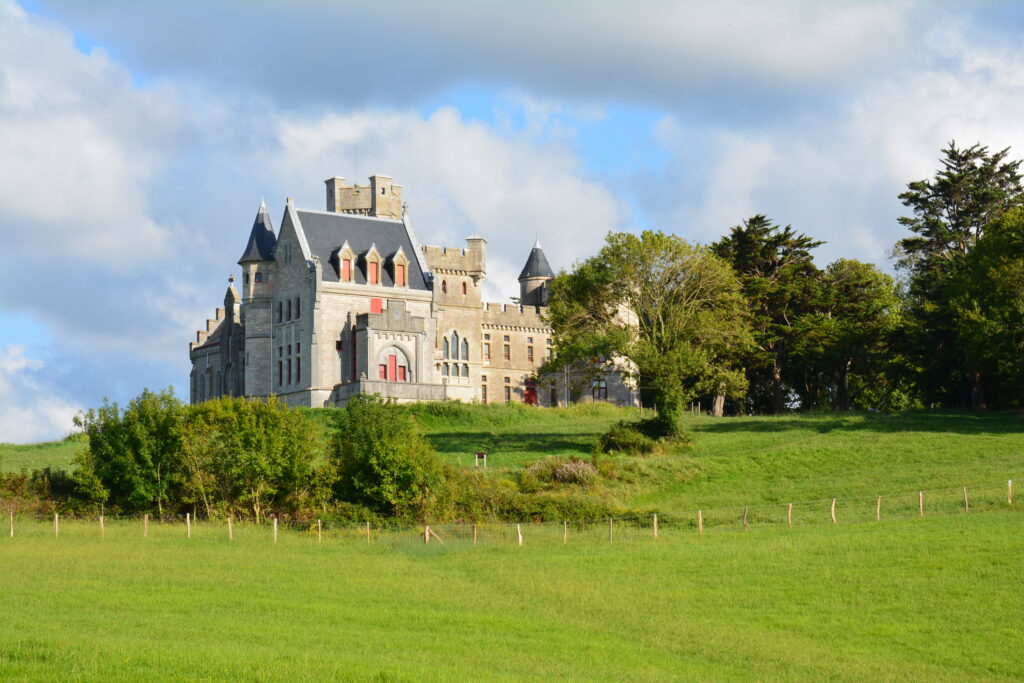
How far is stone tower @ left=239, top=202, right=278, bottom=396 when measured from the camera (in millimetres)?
75000

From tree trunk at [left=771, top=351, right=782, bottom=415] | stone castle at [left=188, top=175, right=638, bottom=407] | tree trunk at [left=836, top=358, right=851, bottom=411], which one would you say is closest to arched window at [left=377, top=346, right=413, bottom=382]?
stone castle at [left=188, top=175, right=638, bottom=407]

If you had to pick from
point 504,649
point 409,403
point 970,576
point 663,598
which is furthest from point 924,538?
point 409,403

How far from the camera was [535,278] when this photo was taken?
312 ft

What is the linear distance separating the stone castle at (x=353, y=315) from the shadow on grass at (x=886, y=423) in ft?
28.1

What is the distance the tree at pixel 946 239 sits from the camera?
228 ft

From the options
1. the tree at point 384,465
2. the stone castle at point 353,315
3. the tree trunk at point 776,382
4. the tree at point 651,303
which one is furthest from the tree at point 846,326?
the tree at point 384,465

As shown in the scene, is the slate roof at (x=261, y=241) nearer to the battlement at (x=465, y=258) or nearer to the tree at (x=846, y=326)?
the battlement at (x=465, y=258)

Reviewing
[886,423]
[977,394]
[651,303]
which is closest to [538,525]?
[651,303]

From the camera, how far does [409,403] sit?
228ft

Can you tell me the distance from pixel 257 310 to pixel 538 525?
3729 cm

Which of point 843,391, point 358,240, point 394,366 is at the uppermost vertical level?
point 358,240

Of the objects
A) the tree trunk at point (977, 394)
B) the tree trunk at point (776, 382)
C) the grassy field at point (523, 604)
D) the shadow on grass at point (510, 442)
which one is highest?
the tree trunk at point (776, 382)

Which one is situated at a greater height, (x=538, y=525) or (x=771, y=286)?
(x=771, y=286)

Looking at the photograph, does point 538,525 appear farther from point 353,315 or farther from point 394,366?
point 353,315
